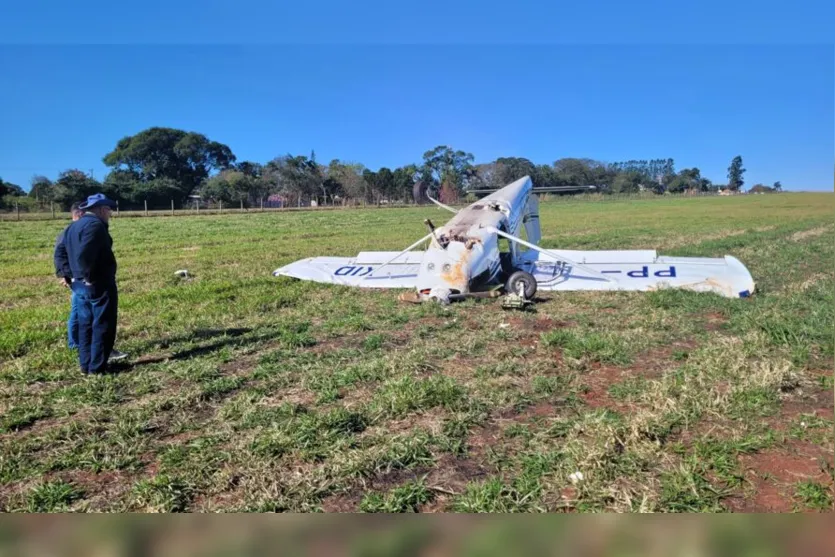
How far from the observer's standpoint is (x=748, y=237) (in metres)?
22.0

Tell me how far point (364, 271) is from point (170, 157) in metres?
49.6

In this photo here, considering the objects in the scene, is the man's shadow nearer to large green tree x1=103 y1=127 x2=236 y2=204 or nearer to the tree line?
the tree line

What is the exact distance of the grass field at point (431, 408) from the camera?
3320mm

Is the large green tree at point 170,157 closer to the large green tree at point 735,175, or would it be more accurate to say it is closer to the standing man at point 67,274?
the standing man at point 67,274

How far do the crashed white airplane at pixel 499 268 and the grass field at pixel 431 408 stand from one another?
0.63 metres

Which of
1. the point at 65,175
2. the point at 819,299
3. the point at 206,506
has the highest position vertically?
the point at 65,175

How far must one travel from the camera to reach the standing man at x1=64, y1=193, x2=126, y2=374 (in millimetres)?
5770

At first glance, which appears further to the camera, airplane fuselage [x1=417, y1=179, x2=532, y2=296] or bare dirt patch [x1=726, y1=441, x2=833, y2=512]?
airplane fuselage [x1=417, y1=179, x2=532, y2=296]

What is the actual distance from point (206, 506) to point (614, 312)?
718 centimetres

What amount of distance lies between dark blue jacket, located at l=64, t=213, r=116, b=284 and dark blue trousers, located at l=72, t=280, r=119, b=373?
134 mm

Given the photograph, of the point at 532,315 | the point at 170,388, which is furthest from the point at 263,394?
the point at 532,315

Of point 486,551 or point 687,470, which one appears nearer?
point 486,551

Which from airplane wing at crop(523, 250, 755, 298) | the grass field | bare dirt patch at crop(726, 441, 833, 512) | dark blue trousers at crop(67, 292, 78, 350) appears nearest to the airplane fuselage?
the grass field

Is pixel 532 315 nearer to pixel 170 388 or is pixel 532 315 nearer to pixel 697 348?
pixel 697 348
